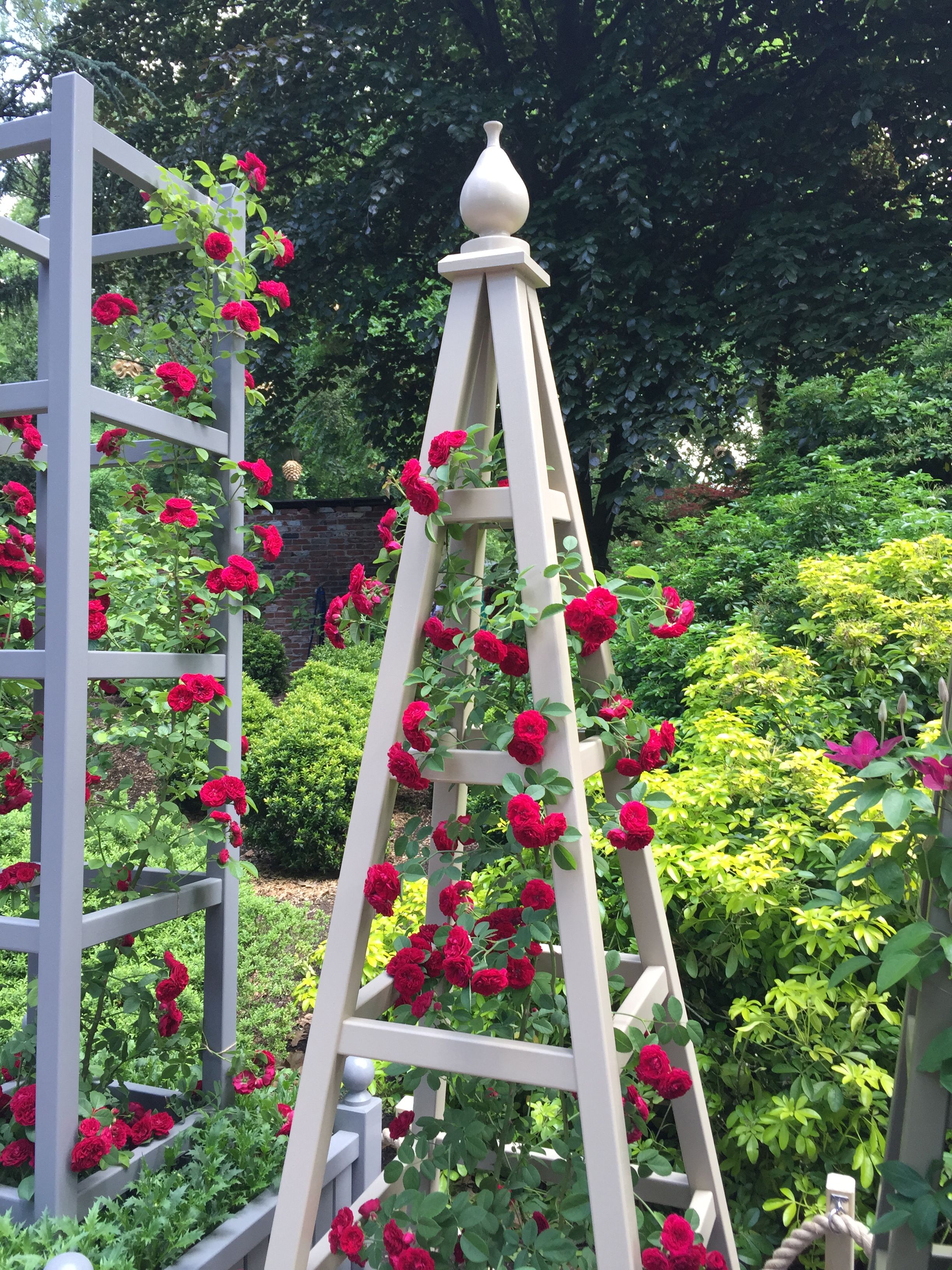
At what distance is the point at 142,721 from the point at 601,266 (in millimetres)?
5330

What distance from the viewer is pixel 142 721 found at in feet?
6.94

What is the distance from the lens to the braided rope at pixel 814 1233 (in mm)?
1415

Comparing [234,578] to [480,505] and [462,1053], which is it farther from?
[462,1053]

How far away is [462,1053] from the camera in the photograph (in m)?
1.28

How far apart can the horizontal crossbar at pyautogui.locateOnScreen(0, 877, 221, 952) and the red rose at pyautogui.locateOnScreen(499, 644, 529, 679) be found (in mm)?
936

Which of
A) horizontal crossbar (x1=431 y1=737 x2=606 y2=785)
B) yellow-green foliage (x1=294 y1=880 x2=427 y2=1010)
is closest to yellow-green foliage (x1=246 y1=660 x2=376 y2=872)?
yellow-green foliage (x1=294 y1=880 x2=427 y2=1010)

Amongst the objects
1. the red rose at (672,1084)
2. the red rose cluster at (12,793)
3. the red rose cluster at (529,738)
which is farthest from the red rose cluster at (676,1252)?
the red rose cluster at (12,793)

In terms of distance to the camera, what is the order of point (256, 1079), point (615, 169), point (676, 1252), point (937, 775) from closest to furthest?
point (937, 775) < point (676, 1252) < point (256, 1079) < point (615, 169)

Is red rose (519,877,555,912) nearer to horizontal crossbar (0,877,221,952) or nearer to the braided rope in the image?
the braided rope

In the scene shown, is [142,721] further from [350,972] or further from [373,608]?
[350,972]

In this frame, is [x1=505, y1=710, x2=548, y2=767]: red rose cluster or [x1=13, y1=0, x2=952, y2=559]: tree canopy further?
[x1=13, y1=0, x2=952, y2=559]: tree canopy

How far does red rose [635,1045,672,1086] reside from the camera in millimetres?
1302

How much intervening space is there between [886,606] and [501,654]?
2.23 meters

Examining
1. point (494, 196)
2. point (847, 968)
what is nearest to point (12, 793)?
point (494, 196)
